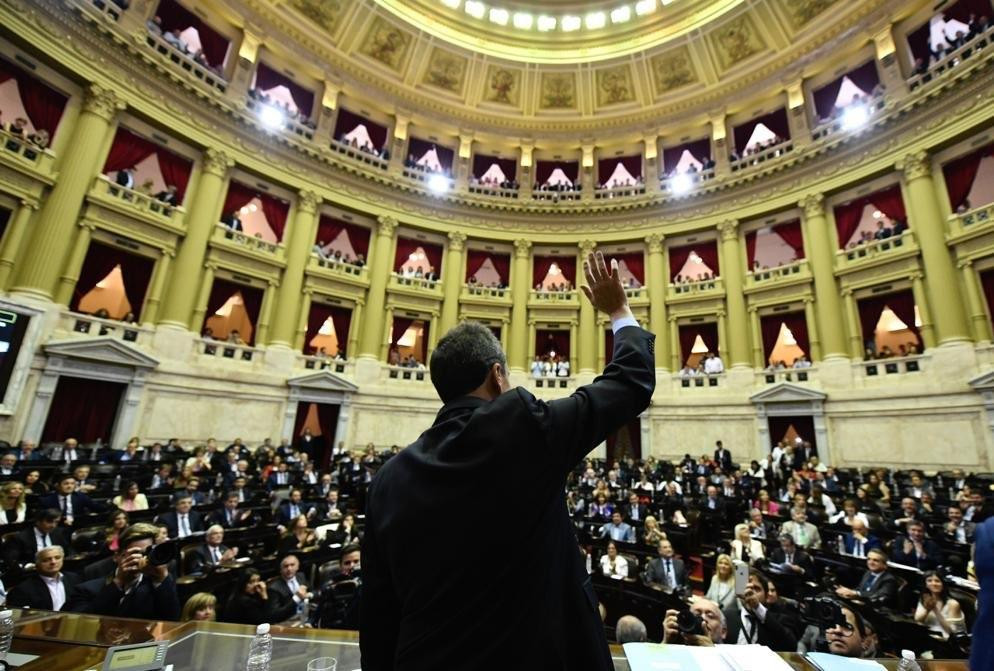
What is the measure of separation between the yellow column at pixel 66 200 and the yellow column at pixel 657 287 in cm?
1727

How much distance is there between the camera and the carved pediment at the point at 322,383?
47.2ft

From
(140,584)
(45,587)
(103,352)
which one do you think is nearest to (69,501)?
(45,587)

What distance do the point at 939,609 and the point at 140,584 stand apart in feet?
21.8

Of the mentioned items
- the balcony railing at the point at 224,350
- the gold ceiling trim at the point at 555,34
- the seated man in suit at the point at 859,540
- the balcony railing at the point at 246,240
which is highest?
the gold ceiling trim at the point at 555,34

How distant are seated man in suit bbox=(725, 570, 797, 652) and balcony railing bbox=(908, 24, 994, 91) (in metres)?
15.8

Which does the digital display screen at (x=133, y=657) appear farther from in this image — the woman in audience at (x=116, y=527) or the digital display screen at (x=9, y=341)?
the digital display screen at (x=9, y=341)

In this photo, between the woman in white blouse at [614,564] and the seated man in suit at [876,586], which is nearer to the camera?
the seated man in suit at [876,586]

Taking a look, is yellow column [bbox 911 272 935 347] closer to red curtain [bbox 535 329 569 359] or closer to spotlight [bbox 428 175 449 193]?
red curtain [bbox 535 329 569 359]

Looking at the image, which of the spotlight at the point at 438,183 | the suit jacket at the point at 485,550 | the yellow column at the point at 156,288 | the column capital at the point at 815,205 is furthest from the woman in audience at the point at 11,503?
the column capital at the point at 815,205

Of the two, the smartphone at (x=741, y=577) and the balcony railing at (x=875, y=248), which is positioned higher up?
the balcony railing at (x=875, y=248)

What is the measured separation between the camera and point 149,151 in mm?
13328

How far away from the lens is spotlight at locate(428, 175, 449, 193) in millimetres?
18562

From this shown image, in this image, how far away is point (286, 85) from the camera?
16.6m

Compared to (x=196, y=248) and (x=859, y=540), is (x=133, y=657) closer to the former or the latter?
(x=859, y=540)
